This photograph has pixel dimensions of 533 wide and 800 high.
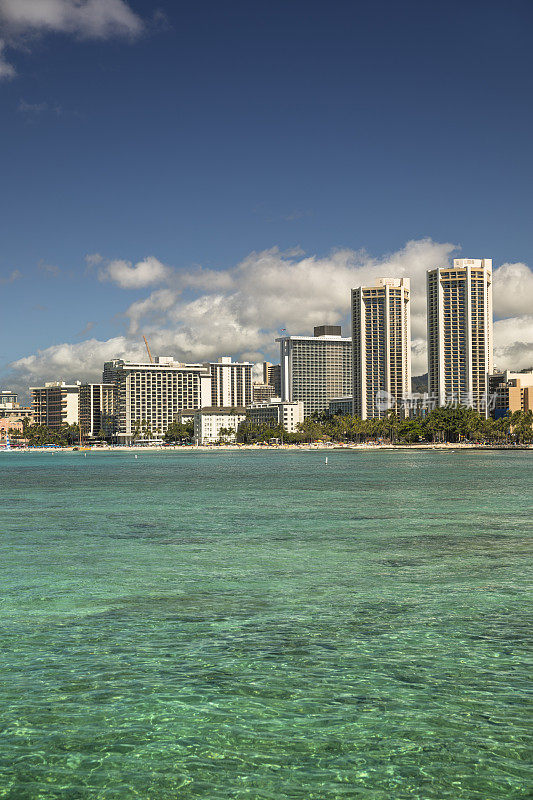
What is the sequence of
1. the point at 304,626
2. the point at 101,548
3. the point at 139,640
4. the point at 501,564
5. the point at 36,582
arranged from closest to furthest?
the point at 139,640 → the point at 304,626 → the point at 36,582 → the point at 501,564 → the point at 101,548

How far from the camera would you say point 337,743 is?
12336mm

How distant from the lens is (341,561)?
30281 mm

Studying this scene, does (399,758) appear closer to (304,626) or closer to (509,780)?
(509,780)

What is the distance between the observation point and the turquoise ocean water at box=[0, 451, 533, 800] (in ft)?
37.4

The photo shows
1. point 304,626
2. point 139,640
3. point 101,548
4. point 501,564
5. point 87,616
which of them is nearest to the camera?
point 139,640

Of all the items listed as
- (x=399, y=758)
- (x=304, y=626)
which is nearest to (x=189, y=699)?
(x=399, y=758)

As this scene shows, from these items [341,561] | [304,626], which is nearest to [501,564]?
[341,561]

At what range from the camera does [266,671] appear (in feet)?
52.1

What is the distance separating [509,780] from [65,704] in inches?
317

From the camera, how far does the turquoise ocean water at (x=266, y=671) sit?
37.4 ft

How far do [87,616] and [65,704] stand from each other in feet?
23.4

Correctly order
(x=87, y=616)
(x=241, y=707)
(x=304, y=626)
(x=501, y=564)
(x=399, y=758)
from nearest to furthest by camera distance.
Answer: (x=399, y=758)
(x=241, y=707)
(x=304, y=626)
(x=87, y=616)
(x=501, y=564)

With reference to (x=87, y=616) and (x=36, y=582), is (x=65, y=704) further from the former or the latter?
(x=36, y=582)

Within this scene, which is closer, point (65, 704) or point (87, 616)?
point (65, 704)
